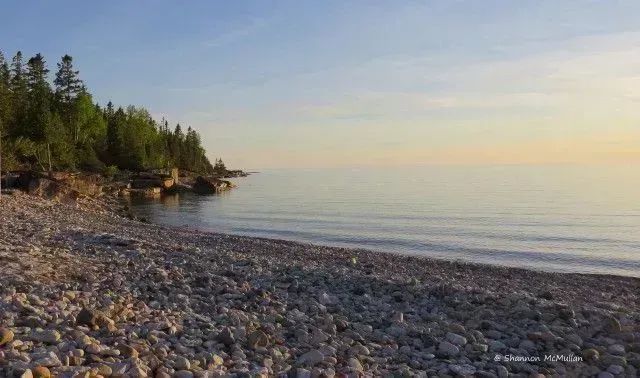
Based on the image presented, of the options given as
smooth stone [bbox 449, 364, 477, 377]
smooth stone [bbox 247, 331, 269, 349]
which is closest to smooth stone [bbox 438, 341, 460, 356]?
smooth stone [bbox 449, 364, 477, 377]

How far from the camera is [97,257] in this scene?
13625mm

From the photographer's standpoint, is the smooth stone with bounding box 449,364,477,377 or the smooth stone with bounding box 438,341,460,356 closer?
the smooth stone with bounding box 449,364,477,377

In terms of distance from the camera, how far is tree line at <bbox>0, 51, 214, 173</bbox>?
68.4 m

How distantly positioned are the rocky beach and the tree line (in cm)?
5197

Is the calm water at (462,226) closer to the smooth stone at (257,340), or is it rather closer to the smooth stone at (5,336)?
the smooth stone at (257,340)

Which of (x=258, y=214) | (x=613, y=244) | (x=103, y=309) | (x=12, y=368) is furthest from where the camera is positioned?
(x=258, y=214)

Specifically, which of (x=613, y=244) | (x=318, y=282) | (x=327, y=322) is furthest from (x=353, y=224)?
(x=327, y=322)

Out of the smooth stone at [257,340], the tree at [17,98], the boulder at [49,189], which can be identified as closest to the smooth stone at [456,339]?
the smooth stone at [257,340]

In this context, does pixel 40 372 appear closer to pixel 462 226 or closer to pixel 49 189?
pixel 462 226

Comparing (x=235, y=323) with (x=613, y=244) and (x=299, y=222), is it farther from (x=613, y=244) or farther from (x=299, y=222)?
(x=299, y=222)

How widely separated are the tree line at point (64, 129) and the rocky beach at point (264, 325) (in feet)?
171

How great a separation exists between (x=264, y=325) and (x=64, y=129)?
75.1 meters

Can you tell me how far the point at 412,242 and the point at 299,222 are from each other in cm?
1292

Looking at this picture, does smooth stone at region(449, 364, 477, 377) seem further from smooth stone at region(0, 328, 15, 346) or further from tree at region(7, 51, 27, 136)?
tree at region(7, 51, 27, 136)
